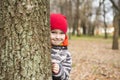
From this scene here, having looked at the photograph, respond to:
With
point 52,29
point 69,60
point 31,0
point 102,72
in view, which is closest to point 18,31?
point 31,0

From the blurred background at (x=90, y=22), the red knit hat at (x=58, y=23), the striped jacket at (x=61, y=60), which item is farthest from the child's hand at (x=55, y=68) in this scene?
the blurred background at (x=90, y=22)

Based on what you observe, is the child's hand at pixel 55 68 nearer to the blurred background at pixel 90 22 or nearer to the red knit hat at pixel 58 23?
the red knit hat at pixel 58 23

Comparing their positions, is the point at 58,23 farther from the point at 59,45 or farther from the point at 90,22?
the point at 90,22

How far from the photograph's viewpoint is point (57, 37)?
3.47 m

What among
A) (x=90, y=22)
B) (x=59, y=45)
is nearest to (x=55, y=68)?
(x=59, y=45)

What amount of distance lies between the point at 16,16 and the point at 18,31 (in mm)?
142

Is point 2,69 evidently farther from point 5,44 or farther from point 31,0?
point 31,0

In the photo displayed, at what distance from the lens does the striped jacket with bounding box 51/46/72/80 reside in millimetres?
3367

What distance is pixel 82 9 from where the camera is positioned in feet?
178

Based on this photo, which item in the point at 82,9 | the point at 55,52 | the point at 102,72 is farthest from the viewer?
the point at 82,9

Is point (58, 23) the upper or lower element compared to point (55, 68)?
upper

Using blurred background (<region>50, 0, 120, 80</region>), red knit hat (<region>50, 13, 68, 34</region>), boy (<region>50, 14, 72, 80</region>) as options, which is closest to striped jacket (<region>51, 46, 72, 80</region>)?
boy (<region>50, 14, 72, 80</region>)

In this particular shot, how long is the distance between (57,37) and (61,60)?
259 mm

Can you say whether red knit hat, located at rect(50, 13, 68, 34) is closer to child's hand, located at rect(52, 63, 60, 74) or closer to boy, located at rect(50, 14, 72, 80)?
boy, located at rect(50, 14, 72, 80)
